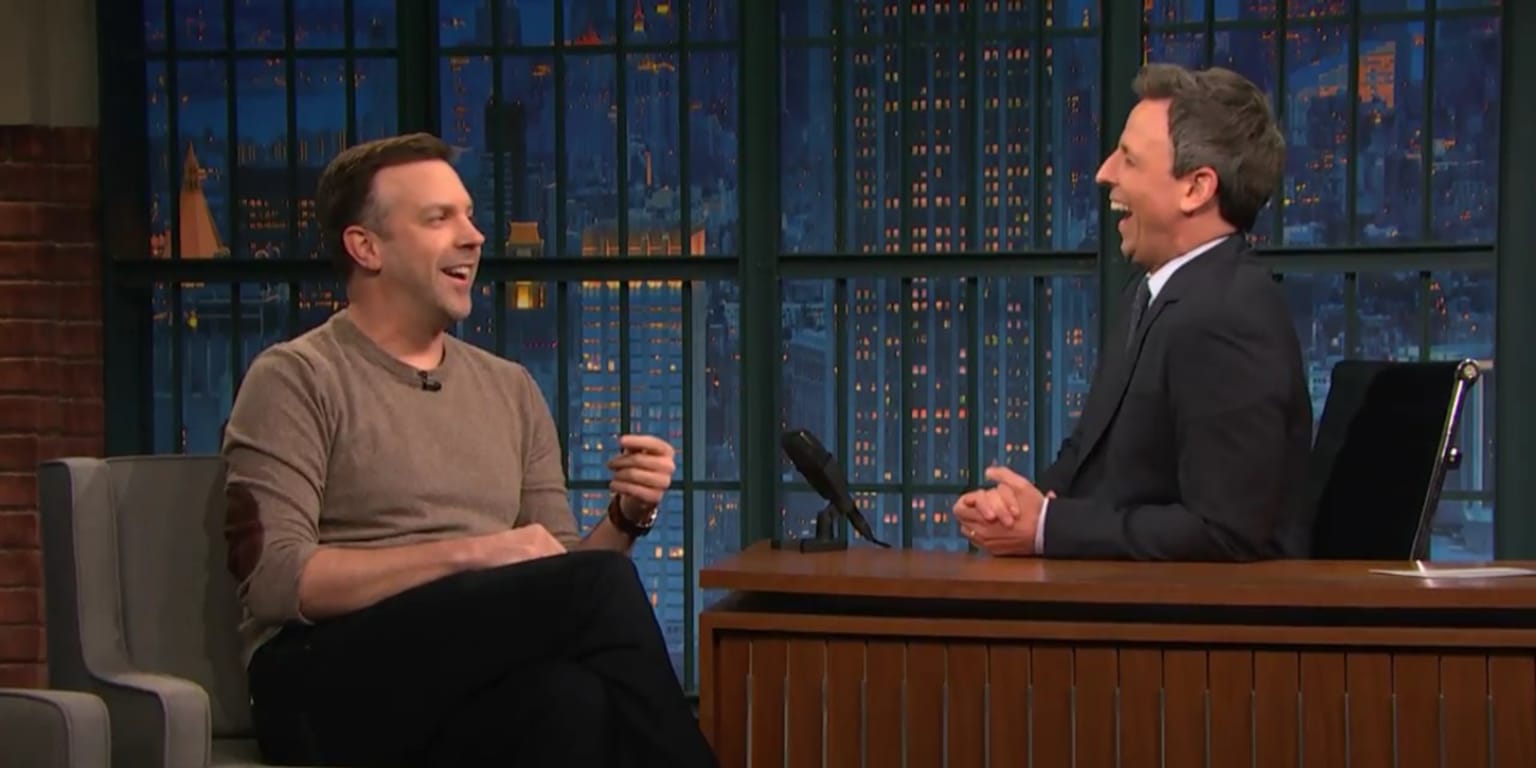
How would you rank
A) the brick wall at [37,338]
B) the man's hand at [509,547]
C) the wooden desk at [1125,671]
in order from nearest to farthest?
the wooden desk at [1125,671], the man's hand at [509,547], the brick wall at [37,338]

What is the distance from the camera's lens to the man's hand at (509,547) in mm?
2160

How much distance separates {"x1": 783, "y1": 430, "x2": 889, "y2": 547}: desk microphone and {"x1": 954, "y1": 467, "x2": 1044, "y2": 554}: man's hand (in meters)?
0.16

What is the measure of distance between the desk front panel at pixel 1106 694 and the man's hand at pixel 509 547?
0.97ft

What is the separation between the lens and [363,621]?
6.93ft

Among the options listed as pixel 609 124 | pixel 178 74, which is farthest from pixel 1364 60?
pixel 178 74

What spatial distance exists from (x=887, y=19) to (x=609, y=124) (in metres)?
0.79

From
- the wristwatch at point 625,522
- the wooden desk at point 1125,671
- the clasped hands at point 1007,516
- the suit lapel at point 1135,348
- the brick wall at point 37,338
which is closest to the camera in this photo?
the wooden desk at point 1125,671

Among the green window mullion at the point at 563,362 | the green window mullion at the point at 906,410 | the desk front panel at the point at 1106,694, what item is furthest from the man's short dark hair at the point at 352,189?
the green window mullion at the point at 906,410

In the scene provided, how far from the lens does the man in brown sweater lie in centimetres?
206

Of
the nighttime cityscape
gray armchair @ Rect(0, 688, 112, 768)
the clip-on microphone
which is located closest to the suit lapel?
the clip-on microphone

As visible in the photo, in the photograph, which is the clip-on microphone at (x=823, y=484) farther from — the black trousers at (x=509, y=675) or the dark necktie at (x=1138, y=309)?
the dark necktie at (x=1138, y=309)

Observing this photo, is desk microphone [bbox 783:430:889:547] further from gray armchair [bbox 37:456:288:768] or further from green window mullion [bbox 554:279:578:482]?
green window mullion [bbox 554:279:578:482]

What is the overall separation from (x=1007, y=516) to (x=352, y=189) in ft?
3.58

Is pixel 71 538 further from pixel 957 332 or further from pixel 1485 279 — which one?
pixel 1485 279
